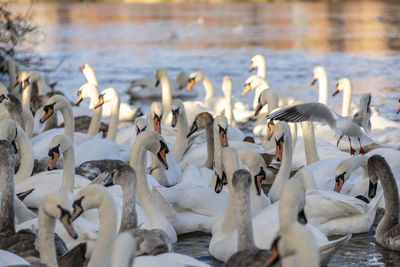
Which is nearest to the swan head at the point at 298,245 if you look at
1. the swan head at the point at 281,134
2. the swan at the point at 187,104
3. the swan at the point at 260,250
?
the swan at the point at 260,250

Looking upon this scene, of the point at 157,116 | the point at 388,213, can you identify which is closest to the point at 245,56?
the point at 157,116

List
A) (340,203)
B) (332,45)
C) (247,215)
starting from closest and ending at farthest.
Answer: (247,215) → (340,203) → (332,45)

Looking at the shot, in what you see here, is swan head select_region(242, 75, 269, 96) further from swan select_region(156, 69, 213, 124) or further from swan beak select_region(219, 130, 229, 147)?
swan beak select_region(219, 130, 229, 147)

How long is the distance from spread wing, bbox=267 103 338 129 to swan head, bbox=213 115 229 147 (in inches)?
19.0

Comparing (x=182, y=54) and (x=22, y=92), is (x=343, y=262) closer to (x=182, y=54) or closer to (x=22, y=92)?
(x=22, y=92)

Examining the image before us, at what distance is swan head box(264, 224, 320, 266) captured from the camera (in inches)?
153

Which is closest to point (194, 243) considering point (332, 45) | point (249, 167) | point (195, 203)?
point (195, 203)

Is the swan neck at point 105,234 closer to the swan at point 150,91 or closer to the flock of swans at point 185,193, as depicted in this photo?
the flock of swans at point 185,193

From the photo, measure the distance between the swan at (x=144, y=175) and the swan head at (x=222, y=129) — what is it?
1.59m

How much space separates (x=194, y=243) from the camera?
743 centimetres

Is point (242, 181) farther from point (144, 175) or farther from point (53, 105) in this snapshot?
point (53, 105)

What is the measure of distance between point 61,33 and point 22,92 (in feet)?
95.1

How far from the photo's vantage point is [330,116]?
30.7ft

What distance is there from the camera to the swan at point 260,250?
389cm
